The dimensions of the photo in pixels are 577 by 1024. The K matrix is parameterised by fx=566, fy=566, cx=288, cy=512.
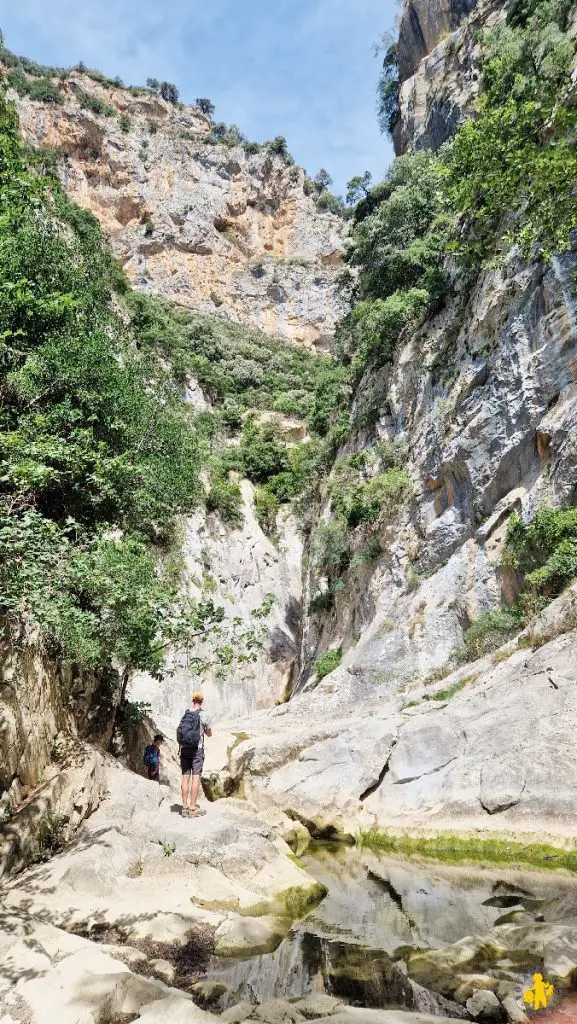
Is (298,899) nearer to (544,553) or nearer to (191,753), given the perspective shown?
(191,753)

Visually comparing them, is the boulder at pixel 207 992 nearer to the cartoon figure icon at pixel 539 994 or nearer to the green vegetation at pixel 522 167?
the cartoon figure icon at pixel 539 994

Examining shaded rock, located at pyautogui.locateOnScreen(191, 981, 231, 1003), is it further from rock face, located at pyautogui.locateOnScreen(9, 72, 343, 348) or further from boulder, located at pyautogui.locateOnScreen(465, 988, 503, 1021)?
rock face, located at pyautogui.locateOnScreen(9, 72, 343, 348)

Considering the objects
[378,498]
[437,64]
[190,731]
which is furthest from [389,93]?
[190,731]

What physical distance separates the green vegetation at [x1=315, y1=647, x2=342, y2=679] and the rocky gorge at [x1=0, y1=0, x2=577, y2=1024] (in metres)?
0.08

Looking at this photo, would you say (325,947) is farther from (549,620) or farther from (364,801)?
(549,620)

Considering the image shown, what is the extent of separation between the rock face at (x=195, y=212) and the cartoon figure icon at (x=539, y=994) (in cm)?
5276

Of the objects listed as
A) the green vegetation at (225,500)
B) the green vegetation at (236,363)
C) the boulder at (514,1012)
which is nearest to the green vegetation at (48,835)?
the boulder at (514,1012)

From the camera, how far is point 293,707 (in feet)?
61.7

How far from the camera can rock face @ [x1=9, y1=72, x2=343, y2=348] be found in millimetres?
51688

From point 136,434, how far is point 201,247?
4640 centimetres

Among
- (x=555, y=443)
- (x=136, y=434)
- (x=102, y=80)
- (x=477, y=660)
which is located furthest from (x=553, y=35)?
(x=102, y=80)

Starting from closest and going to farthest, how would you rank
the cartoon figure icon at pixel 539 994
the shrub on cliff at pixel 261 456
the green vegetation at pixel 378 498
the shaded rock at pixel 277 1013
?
the cartoon figure icon at pixel 539 994 → the shaded rock at pixel 277 1013 → the green vegetation at pixel 378 498 → the shrub on cliff at pixel 261 456

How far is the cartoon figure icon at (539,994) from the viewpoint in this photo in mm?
3649

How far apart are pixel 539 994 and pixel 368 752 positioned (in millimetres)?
7457
